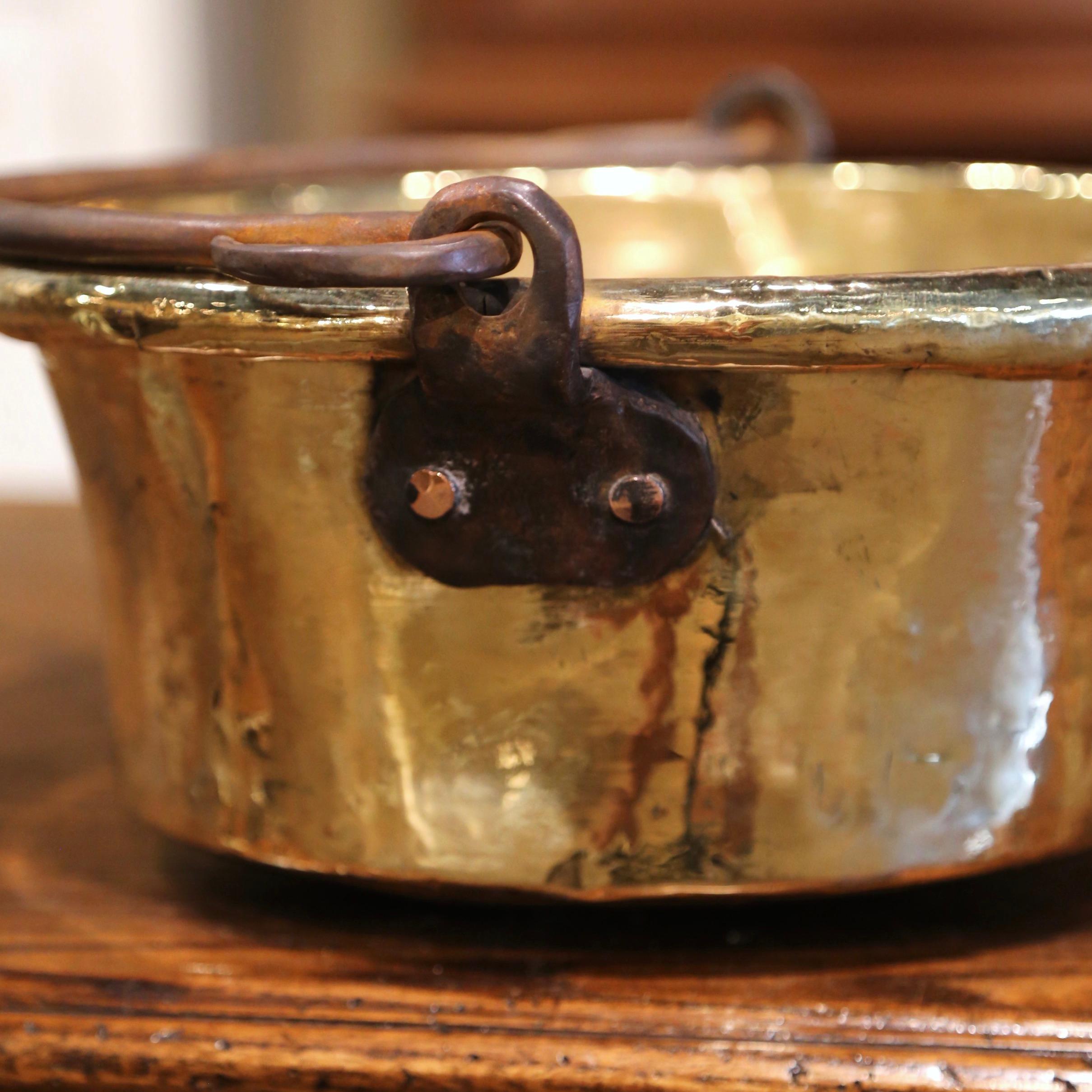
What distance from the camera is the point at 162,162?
0.64 m

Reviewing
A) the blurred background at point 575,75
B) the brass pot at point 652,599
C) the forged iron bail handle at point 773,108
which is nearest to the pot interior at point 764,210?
the forged iron bail handle at point 773,108

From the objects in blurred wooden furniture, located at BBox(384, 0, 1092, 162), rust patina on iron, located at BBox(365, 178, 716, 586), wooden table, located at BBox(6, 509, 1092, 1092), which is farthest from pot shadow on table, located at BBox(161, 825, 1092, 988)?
blurred wooden furniture, located at BBox(384, 0, 1092, 162)

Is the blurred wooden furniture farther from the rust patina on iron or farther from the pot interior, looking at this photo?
the rust patina on iron

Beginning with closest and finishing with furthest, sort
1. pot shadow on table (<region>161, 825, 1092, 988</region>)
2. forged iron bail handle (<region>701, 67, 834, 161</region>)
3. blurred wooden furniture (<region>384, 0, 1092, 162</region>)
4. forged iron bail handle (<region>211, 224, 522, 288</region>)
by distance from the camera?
forged iron bail handle (<region>211, 224, 522, 288</region>) → pot shadow on table (<region>161, 825, 1092, 988</region>) → forged iron bail handle (<region>701, 67, 834, 161</region>) → blurred wooden furniture (<region>384, 0, 1092, 162</region>)

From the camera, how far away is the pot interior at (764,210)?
0.69 m

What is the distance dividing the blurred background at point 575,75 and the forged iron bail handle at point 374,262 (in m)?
0.84

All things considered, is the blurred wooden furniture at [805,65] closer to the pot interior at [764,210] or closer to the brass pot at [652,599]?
the pot interior at [764,210]

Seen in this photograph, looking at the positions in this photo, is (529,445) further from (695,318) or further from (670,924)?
(670,924)

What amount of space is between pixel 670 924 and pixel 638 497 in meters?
0.16

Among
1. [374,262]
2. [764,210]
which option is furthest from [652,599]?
[764,210]

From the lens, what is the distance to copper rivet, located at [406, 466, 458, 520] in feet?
1.13

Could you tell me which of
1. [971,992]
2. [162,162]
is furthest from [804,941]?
[162,162]

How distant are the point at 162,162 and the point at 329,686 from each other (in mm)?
353

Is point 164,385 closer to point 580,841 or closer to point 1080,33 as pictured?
point 580,841
